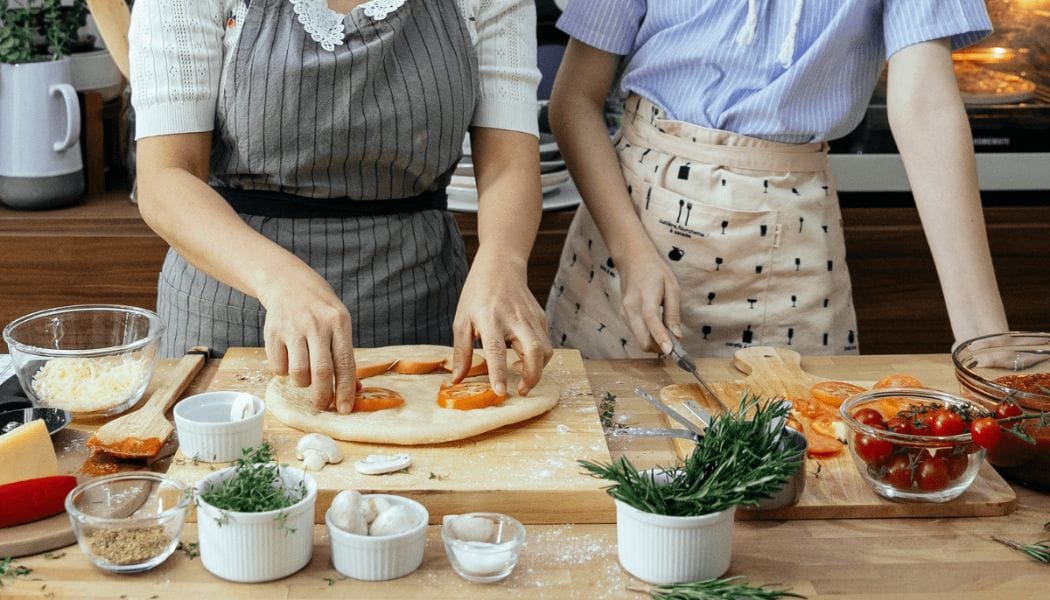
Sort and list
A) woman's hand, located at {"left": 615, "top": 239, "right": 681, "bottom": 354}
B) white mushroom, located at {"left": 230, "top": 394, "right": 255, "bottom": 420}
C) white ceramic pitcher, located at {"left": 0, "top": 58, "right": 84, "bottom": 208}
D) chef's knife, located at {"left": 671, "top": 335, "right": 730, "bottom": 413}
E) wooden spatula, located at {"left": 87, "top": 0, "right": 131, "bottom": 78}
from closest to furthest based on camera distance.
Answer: white mushroom, located at {"left": 230, "top": 394, "right": 255, "bottom": 420} < chef's knife, located at {"left": 671, "top": 335, "right": 730, "bottom": 413} < woman's hand, located at {"left": 615, "top": 239, "right": 681, "bottom": 354} < wooden spatula, located at {"left": 87, "top": 0, "right": 131, "bottom": 78} < white ceramic pitcher, located at {"left": 0, "top": 58, "right": 84, "bottom": 208}

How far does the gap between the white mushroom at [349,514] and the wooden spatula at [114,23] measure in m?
1.17

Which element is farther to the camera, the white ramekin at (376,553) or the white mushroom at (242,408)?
the white mushroom at (242,408)

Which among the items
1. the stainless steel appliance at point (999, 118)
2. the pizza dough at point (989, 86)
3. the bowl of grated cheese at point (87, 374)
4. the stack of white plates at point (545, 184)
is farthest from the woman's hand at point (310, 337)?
the pizza dough at point (989, 86)

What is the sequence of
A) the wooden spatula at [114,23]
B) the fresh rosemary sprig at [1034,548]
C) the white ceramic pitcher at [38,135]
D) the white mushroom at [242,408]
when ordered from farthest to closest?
the white ceramic pitcher at [38,135], the wooden spatula at [114,23], the white mushroom at [242,408], the fresh rosemary sprig at [1034,548]

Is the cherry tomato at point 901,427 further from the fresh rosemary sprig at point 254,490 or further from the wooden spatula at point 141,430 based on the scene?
the wooden spatula at point 141,430

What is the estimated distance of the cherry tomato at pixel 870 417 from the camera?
112 centimetres

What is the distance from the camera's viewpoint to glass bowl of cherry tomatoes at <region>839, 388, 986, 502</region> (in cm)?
109

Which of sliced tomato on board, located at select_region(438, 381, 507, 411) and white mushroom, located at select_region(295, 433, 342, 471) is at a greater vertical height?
sliced tomato on board, located at select_region(438, 381, 507, 411)

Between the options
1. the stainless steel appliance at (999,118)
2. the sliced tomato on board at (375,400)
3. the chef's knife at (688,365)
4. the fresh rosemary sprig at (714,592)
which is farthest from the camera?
the stainless steel appliance at (999,118)

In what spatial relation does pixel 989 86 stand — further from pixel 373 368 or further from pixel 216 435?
pixel 216 435

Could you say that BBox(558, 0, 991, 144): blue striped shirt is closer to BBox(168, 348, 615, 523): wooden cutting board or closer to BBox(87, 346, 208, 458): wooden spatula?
BBox(168, 348, 615, 523): wooden cutting board

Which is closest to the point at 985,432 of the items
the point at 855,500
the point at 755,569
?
the point at 855,500

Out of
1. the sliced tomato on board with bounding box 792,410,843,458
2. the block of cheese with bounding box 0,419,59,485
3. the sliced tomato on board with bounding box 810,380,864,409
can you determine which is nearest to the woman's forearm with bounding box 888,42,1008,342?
the sliced tomato on board with bounding box 810,380,864,409

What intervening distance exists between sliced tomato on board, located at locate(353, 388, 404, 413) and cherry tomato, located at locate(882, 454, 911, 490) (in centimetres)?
53
